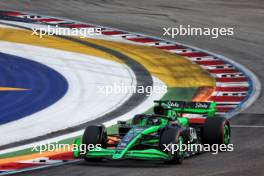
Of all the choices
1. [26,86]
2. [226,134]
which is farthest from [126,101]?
[226,134]

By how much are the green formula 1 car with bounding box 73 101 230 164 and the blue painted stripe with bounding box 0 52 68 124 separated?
15.2 ft

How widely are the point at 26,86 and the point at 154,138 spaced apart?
28.7 feet

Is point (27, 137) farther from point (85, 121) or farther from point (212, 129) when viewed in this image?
point (212, 129)

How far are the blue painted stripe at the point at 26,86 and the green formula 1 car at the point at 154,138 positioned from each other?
4.62 meters

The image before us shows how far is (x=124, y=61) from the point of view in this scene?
27484 millimetres

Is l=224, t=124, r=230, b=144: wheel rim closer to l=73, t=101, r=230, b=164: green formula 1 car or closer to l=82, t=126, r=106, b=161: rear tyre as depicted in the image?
l=73, t=101, r=230, b=164: green formula 1 car

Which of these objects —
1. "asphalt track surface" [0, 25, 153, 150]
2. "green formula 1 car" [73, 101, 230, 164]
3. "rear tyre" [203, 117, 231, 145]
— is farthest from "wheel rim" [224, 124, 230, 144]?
"asphalt track surface" [0, 25, 153, 150]

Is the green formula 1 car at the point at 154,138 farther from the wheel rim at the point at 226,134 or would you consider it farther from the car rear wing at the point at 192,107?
the car rear wing at the point at 192,107

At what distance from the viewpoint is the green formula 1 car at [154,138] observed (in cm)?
1494

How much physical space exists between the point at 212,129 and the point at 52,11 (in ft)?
62.1

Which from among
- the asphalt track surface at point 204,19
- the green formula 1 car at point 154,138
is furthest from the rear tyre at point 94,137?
the asphalt track surface at point 204,19

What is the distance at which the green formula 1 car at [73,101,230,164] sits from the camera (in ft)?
49.0

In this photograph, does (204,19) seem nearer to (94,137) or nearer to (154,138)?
(154,138)

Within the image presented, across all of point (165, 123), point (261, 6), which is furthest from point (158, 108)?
point (261, 6)
